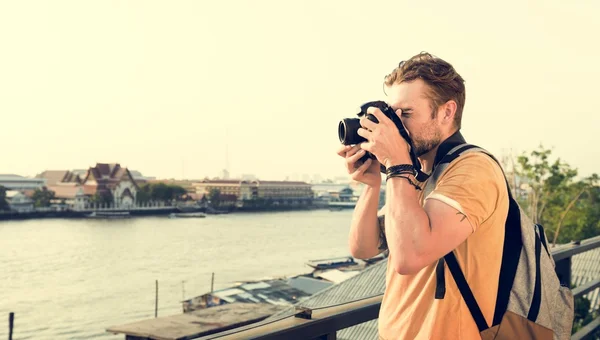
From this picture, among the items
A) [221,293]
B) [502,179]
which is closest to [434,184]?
[502,179]

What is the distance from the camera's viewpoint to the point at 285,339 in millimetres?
1044

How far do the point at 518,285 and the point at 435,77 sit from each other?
0.35 m

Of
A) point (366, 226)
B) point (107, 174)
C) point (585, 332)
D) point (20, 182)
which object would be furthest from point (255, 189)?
point (366, 226)

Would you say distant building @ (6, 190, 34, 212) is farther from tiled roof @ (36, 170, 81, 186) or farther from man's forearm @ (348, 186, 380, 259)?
man's forearm @ (348, 186, 380, 259)

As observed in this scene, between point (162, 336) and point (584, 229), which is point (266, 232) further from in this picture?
point (162, 336)

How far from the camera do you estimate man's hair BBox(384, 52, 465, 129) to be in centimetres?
99

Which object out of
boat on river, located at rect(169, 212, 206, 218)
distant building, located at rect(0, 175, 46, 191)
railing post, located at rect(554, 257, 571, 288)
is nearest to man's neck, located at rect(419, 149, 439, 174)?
railing post, located at rect(554, 257, 571, 288)

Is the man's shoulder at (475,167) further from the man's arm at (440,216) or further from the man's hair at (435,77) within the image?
the man's hair at (435,77)

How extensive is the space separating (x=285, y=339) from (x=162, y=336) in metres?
12.8

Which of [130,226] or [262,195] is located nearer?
[130,226]

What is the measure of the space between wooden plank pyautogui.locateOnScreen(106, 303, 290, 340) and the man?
12140 mm

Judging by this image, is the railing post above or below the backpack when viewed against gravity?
below

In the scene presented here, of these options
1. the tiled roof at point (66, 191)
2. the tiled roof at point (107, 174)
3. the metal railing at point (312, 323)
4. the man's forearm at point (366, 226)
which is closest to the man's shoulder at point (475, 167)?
the man's forearm at point (366, 226)

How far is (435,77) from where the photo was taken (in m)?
0.98
